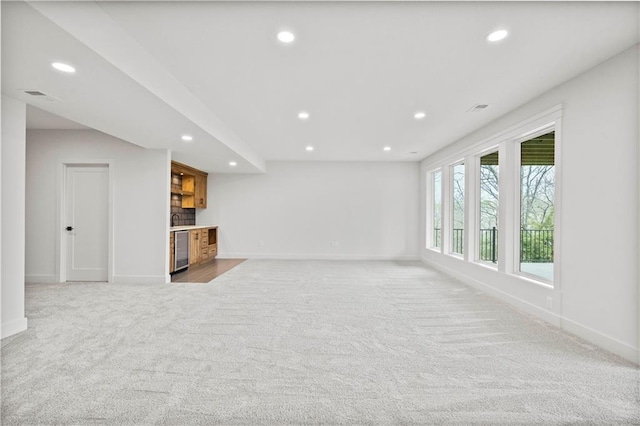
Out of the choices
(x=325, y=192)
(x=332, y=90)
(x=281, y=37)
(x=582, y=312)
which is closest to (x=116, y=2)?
(x=281, y=37)

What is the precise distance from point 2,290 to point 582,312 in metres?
5.56

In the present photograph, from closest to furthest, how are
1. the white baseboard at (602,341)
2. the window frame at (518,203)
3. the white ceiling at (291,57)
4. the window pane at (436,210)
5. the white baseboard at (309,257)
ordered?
1. the white ceiling at (291,57)
2. the white baseboard at (602,341)
3. the window frame at (518,203)
4. the window pane at (436,210)
5. the white baseboard at (309,257)

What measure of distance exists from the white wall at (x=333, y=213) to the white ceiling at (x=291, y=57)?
3886 millimetres

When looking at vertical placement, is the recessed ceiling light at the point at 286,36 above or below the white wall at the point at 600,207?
above

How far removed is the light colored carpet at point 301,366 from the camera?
180cm

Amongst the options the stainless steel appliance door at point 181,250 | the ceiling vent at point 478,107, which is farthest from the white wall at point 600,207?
the stainless steel appliance door at point 181,250

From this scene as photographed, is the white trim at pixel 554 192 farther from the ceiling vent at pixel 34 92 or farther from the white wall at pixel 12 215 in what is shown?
the white wall at pixel 12 215

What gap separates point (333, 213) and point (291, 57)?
580 centimetres

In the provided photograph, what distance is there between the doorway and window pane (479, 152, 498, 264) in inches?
253

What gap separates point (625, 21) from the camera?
2199 millimetres

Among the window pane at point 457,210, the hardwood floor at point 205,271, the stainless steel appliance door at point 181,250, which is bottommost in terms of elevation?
the hardwood floor at point 205,271

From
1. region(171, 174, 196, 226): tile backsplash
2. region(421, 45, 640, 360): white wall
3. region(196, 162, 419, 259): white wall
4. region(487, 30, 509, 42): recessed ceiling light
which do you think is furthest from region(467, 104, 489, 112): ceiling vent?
region(171, 174, 196, 226): tile backsplash

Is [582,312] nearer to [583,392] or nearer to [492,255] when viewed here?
[583,392]

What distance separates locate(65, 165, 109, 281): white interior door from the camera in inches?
209
